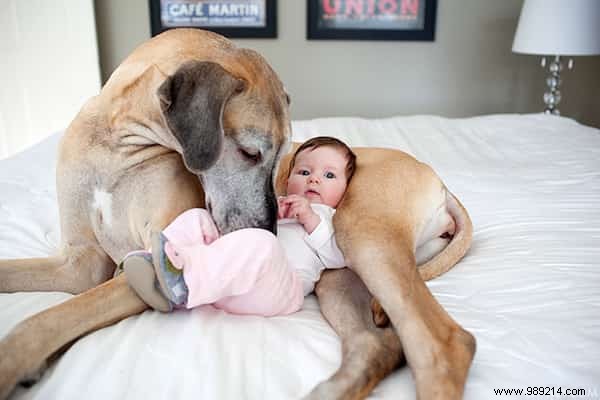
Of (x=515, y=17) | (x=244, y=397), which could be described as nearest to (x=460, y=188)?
(x=244, y=397)

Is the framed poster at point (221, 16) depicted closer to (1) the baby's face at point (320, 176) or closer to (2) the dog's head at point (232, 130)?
(1) the baby's face at point (320, 176)

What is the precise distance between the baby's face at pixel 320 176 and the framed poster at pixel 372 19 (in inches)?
103

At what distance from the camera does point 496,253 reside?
1.45 meters

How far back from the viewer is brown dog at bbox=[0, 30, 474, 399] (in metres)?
1.07

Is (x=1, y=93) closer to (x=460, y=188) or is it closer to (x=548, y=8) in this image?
(x=460, y=188)

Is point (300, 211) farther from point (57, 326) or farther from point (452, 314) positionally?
point (57, 326)

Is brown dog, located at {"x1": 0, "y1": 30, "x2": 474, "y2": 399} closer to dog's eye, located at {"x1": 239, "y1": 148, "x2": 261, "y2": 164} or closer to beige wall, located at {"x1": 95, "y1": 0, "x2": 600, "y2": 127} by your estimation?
dog's eye, located at {"x1": 239, "y1": 148, "x2": 261, "y2": 164}

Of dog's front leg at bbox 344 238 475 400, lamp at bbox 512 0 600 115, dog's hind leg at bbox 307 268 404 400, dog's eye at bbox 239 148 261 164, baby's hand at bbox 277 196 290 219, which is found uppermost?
lamp at bbox 512 0 600 115

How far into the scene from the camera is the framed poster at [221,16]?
12.8ft

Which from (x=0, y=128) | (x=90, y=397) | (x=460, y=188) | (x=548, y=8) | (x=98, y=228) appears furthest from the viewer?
(x=0, y=128)

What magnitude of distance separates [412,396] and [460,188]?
122 centimetres

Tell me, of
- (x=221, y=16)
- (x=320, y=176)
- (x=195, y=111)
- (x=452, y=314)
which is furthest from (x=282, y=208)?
(x=221, y=16)

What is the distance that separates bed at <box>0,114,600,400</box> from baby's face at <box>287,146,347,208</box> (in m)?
0.35

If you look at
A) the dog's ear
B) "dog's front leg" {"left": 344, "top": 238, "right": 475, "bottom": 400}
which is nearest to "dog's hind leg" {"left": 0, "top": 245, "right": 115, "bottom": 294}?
the dog's ear
